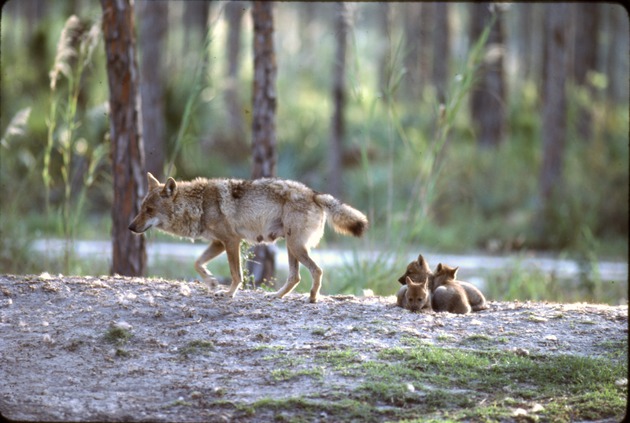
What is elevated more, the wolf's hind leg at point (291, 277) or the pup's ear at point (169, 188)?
the pup's ear at point (169, 188)

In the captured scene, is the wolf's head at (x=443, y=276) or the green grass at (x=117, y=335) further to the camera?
the wolf's head at (x=443, y=276)

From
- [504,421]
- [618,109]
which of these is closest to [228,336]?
[504,421]

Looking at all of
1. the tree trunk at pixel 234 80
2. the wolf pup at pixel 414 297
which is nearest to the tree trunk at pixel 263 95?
the wolf pup at pixel 414 297

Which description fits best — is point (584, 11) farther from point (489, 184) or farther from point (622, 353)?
point (622, 353)

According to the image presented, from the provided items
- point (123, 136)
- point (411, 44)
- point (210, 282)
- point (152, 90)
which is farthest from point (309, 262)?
point (411, 44)

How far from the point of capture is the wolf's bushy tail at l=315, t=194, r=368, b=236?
789cm

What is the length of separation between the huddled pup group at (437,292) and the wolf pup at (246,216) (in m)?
0.77

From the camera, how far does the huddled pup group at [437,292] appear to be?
26.3 feet

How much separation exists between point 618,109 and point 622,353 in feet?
65.7

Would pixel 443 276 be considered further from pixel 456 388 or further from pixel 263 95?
pixel 263 95

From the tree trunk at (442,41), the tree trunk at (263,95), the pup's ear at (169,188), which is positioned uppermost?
the tree trunk at (442,41)

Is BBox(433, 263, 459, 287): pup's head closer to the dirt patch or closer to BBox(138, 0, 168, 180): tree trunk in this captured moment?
the dirt patch

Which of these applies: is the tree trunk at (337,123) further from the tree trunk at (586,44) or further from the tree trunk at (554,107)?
the tree trunk at (586,44)

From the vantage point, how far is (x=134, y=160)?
10.3m
